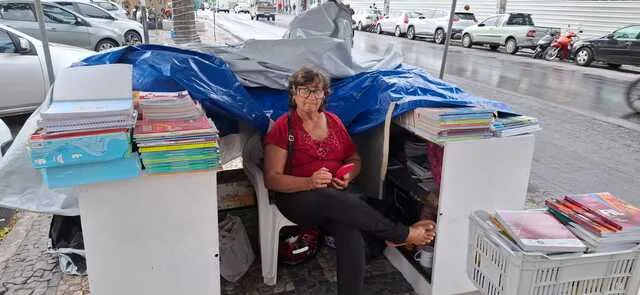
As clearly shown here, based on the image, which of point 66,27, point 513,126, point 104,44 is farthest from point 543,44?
point 513,126

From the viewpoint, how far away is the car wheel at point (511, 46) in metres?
15.4

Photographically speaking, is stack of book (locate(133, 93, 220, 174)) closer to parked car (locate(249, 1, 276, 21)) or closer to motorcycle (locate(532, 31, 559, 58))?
motorcycle (locate(532, 31, 559, 58))

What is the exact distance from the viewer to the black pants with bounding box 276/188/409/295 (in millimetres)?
2309

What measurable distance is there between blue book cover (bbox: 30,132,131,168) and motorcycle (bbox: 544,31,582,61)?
1448 centimetres

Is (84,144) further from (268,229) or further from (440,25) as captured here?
(440,25)

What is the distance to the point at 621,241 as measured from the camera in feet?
5.85

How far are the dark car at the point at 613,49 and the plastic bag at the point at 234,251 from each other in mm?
11720

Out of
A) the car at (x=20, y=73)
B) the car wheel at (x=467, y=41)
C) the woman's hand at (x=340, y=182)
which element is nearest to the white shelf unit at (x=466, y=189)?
the woman's hand at (x=340, y=182)

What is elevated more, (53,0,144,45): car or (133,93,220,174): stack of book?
(53,0,144,45): car

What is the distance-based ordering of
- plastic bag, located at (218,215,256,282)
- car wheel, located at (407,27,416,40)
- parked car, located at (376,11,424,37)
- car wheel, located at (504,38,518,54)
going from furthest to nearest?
parked car, located at (376,11,424,37), car wheel, located at (407,27,416,40), car wheel, located at (504,38,518,54), plastic bag, located at (218,215,256,282)

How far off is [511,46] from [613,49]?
3.97 meters

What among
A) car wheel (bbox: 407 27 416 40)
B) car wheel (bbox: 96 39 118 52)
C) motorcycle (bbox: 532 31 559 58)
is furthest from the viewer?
car wheel (bbox: 407 27 416 40)

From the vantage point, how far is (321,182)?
7.80 ft

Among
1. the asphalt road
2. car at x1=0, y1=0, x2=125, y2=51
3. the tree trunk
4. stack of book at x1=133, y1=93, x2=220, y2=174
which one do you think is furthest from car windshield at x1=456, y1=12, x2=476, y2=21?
stack of book at x1=133, y1=93, x2=220, y2=174
